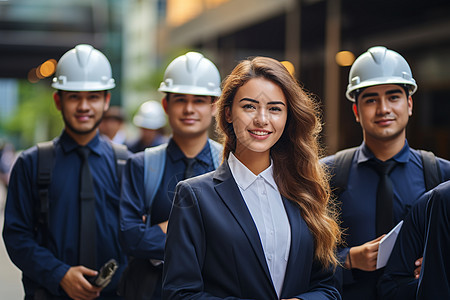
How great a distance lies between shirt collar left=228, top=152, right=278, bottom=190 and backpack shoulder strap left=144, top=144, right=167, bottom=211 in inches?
46.4

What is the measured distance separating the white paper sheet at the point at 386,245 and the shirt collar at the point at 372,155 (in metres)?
0.52

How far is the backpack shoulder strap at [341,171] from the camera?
3586 mm

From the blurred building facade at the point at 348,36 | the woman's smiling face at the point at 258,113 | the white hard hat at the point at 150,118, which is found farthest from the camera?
the blurred building facade at the point at 348,36

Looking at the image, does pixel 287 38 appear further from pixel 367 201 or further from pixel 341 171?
pixel 367 201

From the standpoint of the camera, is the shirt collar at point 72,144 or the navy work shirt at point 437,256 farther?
the shirt collar at point 72,144

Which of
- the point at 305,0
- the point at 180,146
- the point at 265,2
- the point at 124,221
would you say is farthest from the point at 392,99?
the point at 265,2

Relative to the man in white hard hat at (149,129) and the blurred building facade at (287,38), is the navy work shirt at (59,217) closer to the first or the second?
the man in white hard hat at (149,129)

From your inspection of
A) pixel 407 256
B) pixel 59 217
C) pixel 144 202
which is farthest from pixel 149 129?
pixel 407 256

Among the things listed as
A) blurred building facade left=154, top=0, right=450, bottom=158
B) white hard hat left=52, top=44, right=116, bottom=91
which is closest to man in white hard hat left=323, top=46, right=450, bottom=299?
white hard hat left=52, top=44, right=116, bottom=91

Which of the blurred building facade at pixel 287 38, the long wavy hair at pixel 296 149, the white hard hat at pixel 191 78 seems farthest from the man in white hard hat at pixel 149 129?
the long wavy hair at pixel 296 149

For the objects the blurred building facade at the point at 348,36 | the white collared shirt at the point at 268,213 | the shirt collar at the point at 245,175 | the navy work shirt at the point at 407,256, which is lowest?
the navy work shirt at the point at 407,256

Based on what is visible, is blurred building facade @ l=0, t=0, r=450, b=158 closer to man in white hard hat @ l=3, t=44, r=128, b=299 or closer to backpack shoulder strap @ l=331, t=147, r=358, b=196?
backpack shoulder strap @ l=331, t=147, r=358, b=196

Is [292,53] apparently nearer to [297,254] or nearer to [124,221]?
[124,221]

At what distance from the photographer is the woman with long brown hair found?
238 centimetres
